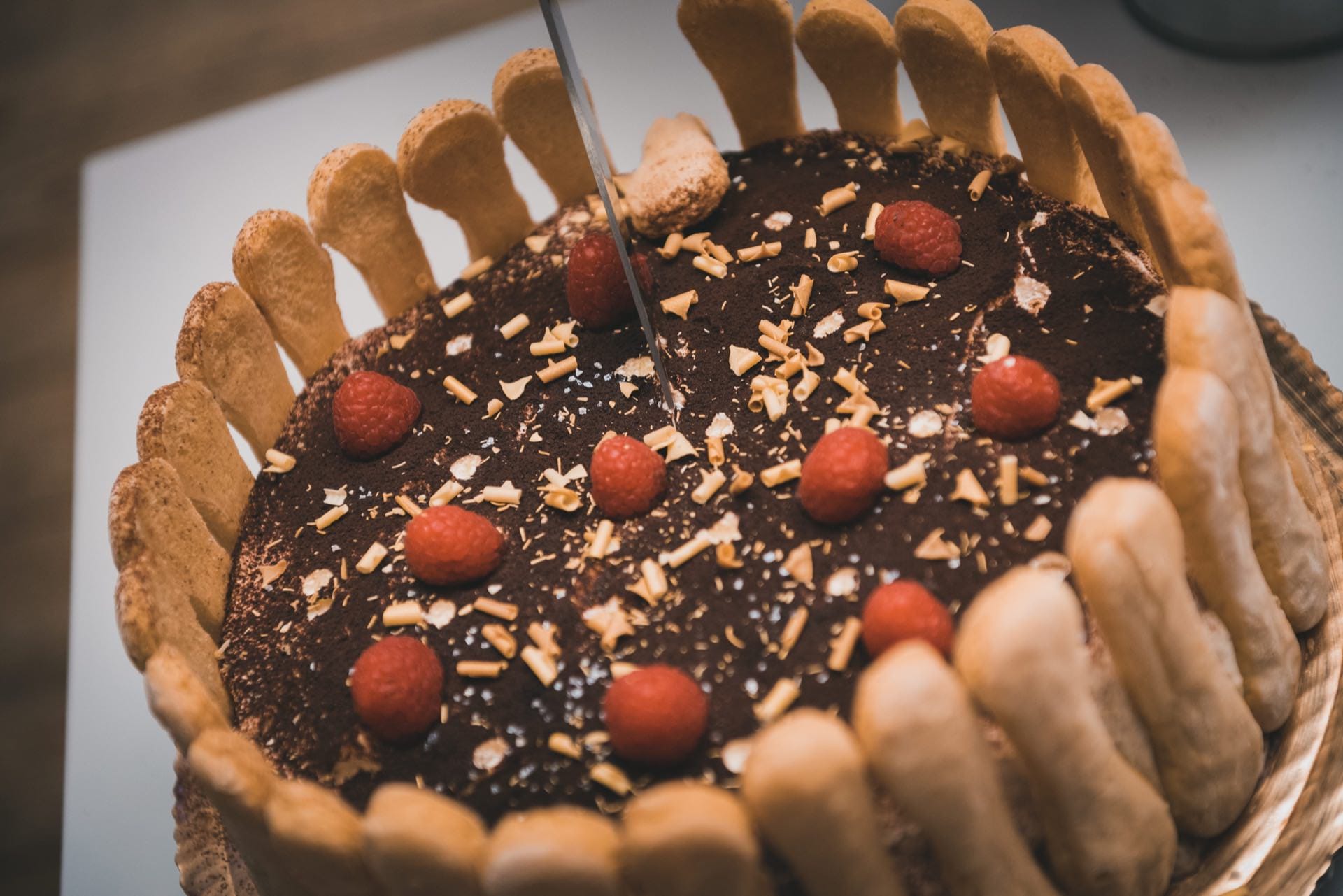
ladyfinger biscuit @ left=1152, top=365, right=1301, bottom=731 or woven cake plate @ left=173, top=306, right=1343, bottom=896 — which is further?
woven cake plate @ left=173, top=306, right=1343, bottom=896

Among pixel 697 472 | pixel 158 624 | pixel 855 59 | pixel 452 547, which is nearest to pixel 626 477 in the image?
pixel 697 472

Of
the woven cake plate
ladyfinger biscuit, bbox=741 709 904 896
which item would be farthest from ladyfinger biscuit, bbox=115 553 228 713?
ladyfinger biscuit, bbox=741 709 904 896

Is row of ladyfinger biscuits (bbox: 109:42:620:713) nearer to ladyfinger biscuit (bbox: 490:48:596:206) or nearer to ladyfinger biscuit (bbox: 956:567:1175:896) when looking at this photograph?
ladyfinger biscuit (bbox: 490:48:596:206)

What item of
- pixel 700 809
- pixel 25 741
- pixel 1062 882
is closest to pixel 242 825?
pixel 700 809

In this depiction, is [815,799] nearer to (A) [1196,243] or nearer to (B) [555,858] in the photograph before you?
(B) [555,858]

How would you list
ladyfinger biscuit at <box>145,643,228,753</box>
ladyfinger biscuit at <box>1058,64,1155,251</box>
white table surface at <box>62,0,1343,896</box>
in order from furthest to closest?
white table surface at <box>62,0,1343,896</box>
ladyfinger biscuit at <box>1058,64,1155,251</box>
ladyfinger biscuit at <box>145,643,228,753</box>

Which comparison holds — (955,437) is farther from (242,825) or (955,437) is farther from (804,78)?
(804,78)
